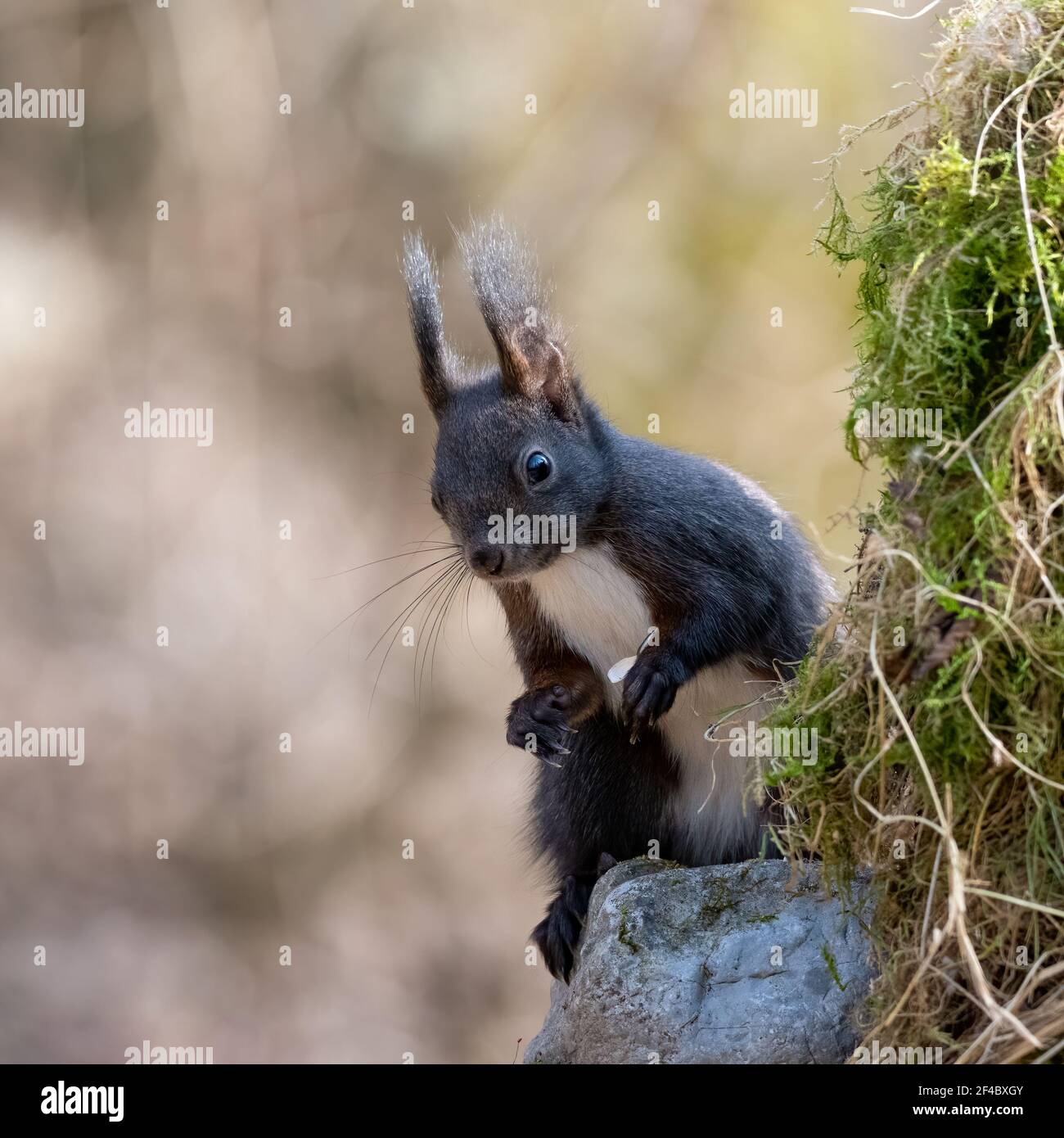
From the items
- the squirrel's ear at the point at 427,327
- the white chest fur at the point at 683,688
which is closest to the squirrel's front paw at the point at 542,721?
the white chest fur at the point at 683,688

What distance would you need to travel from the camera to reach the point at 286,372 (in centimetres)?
782

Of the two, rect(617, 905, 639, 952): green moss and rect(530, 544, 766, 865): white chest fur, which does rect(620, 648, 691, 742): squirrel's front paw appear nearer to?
rect(530, 544, 766, 865): white chest fur

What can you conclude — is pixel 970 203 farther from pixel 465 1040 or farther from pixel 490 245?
pixel 465 1040

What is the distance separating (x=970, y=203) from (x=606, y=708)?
200cm

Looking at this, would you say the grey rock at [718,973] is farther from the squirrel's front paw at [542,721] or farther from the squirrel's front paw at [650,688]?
the squirrel's front paw at [542,721]

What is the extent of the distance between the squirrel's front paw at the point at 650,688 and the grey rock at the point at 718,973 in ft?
1.34

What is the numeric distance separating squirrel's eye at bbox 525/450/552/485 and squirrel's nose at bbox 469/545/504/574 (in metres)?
0.25

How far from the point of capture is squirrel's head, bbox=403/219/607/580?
374cm

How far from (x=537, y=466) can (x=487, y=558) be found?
33 centimetres

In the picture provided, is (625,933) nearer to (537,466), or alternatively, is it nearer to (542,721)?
(542,721)

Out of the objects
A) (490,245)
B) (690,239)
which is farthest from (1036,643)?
(690,239)

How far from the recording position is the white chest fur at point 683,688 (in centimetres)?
389
